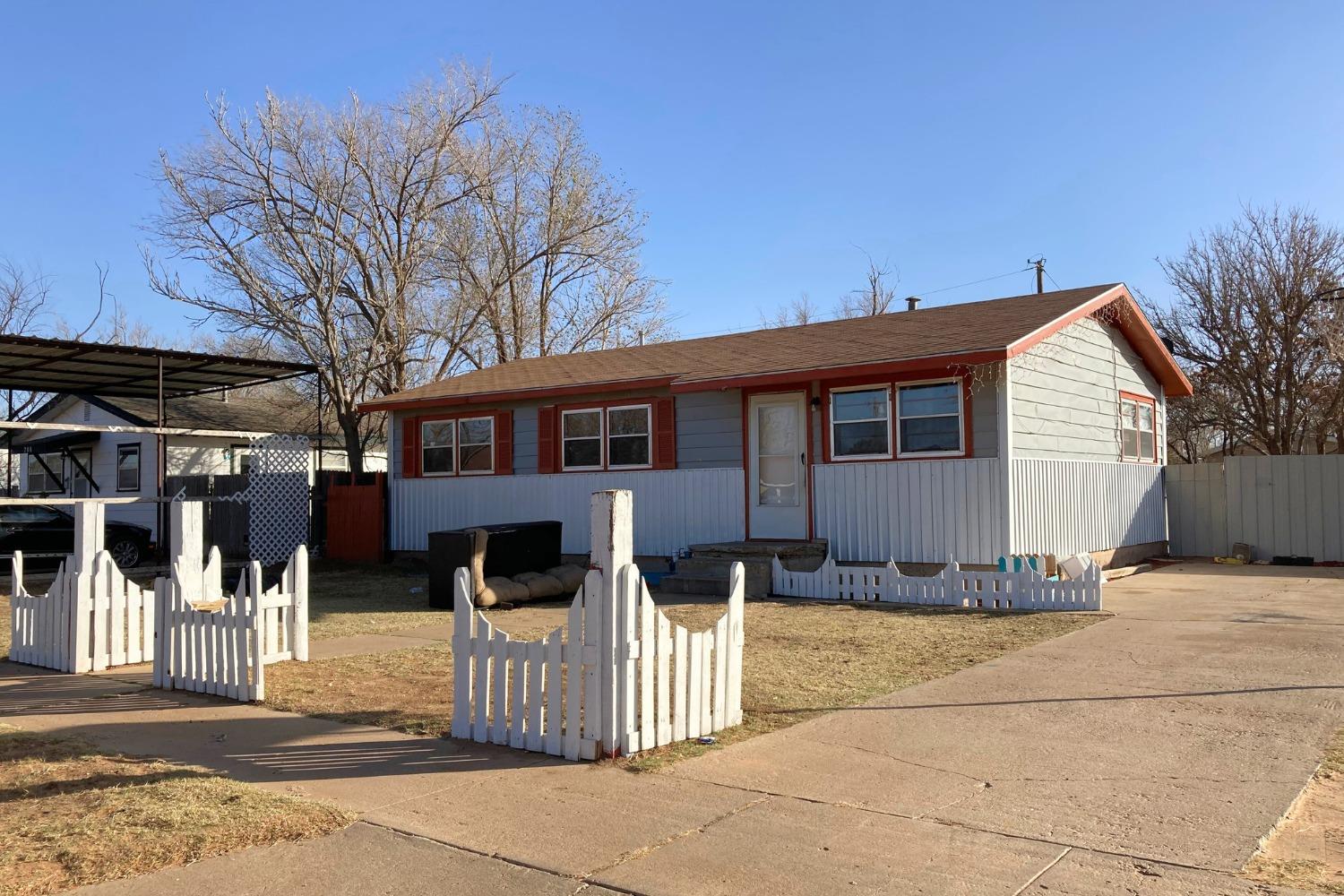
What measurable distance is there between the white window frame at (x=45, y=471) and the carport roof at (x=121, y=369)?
603cm

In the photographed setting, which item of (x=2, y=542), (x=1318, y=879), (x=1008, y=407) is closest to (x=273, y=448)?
(x=2, y=542)

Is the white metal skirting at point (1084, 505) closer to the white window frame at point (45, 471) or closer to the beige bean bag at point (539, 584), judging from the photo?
the beige bean bag at point (539, 584)

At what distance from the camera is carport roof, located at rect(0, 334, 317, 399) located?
17297 mm

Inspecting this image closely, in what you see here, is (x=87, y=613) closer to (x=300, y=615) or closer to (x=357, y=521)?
(x=300, y=615)

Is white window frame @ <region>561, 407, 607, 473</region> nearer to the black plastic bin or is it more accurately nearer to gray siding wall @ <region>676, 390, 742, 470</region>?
gray siding wall @ <region>676, 390, 742, 470</region>

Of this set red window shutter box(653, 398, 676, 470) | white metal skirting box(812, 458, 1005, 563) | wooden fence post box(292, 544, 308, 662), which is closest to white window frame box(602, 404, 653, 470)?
red window shutter box(653, 398, 676, 470)

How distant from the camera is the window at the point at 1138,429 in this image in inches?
703

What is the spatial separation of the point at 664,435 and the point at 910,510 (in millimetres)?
4414

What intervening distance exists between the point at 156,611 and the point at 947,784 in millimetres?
6219

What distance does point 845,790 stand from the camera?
495 cm

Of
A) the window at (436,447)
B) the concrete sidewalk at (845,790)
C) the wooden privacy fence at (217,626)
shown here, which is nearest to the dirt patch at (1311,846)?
the concrete sidewalk at (845,790)

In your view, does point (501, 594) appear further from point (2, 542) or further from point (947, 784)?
point (2, 542)

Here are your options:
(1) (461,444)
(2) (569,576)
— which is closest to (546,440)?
(1) (461,444)

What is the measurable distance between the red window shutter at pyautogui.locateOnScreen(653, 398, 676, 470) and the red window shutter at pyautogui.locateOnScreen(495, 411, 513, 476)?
10.6 feet
